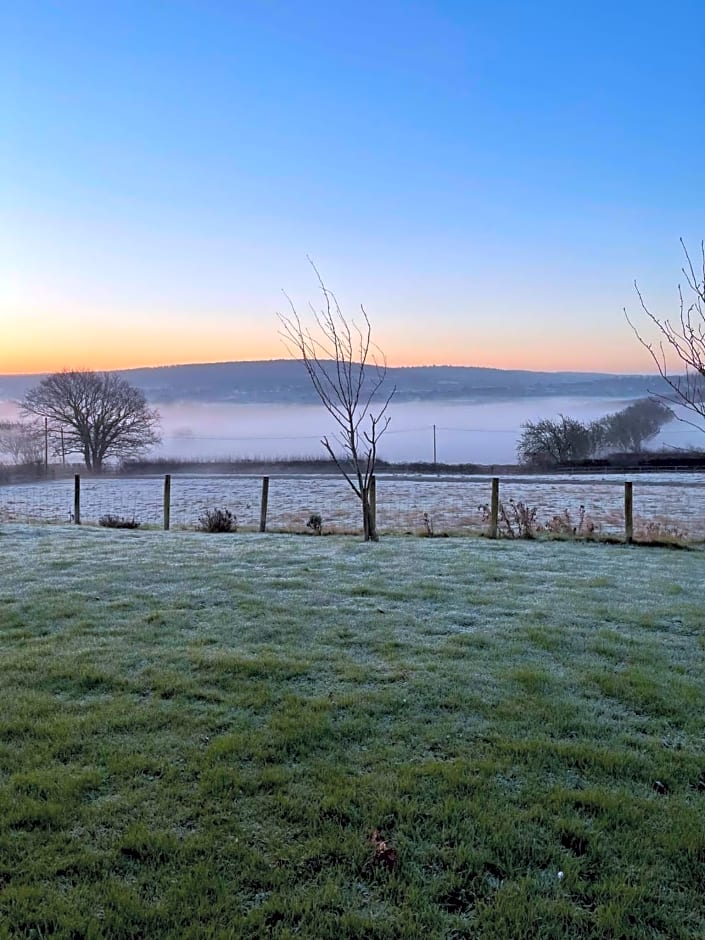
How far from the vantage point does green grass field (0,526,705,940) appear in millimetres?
1609

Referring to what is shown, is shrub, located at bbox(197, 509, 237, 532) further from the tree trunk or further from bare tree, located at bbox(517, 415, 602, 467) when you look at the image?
bare tree, located at bbox(517, 415, 602, 467)

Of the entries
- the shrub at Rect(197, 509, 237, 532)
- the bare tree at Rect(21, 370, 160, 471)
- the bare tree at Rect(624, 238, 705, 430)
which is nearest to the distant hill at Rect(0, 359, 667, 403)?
the bare tree at Rect(21, 370, 160, 471)

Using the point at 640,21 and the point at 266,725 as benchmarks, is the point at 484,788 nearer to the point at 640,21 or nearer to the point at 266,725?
the point at 266,725

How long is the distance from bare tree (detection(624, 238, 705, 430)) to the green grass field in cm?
179

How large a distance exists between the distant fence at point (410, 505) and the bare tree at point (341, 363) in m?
1.69

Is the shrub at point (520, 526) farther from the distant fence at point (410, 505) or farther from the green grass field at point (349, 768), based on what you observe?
the green grass field at point (349, 768)

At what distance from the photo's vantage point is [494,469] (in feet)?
91.7

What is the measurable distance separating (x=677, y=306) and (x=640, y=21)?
4.40 meters

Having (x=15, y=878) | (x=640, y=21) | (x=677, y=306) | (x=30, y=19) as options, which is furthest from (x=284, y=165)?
(x=15, y=878)

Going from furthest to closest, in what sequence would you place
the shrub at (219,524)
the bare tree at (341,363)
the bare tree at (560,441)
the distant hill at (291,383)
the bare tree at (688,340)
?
the distant hill at (291,383), the bare tree at (560,441), the shrub at (219,524), the bare tree at (341,363), the bare tree at (688,340)

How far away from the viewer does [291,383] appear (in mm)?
→ 39875

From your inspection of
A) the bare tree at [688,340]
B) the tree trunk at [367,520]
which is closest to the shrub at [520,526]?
the tree trunk at [367,520]

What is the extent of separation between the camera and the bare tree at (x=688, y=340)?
15.2 feet

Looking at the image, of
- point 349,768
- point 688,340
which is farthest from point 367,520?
point 349,768
